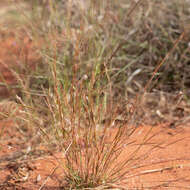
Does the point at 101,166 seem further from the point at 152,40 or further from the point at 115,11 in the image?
the point at 115,11

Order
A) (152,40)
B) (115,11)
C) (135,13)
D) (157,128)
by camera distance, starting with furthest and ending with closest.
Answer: (115,11)
(135,13)
(152,40)
(157,128)

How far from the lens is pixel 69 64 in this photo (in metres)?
2.63

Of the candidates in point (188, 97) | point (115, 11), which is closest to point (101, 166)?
point (188, 97)

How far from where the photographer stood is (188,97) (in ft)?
8.17

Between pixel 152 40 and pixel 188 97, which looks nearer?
pixel 188 97

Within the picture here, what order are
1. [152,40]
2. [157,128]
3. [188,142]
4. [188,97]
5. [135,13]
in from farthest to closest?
[135,13], [152,40], [188,97], [157,128], [188,142]

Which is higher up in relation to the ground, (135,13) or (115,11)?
(115,11)

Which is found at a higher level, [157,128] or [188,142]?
[157,128]

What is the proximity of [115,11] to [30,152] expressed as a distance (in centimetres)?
181

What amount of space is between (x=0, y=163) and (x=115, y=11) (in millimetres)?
1952

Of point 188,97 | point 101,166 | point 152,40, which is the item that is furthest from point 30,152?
point 152,40

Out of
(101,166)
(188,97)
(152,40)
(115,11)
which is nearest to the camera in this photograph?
(101,166)

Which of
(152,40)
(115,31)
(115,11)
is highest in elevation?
(115,11)

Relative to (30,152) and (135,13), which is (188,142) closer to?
(30,152)
